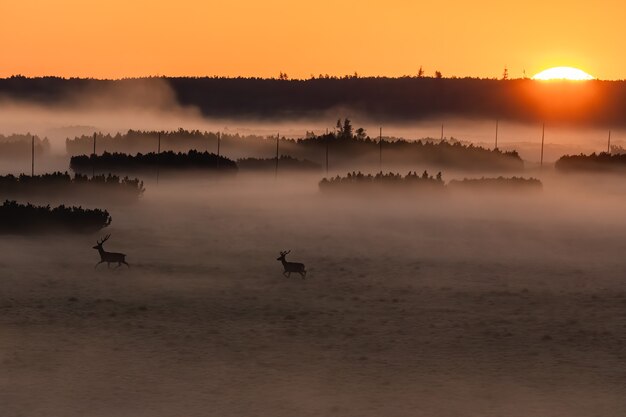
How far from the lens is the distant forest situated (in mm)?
154250

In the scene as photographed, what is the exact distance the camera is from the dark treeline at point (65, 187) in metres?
36.0

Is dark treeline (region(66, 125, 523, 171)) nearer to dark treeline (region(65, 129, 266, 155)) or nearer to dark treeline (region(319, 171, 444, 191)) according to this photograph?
dark treeline (region(65, 129, 266, 155))

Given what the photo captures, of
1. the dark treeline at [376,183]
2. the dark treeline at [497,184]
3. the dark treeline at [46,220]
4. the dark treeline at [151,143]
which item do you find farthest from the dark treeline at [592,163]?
the dark treeline at [46,220]

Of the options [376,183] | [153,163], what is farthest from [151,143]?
[376,183]

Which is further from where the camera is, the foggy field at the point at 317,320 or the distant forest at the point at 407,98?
the distant forest at the point at 407,98

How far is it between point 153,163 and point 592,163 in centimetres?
2131

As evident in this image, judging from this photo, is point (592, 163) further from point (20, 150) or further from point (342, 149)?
point (20, 150)

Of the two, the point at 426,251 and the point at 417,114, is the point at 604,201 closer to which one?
the point at 426,251

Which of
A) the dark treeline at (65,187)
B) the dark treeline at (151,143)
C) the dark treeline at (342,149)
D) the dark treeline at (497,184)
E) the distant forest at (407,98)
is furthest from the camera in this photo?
the distant forest at (407,98)

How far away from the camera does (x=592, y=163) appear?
5531 cm

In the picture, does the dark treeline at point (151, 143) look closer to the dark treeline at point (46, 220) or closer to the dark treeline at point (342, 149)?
the dark treeline at point (342, 149)

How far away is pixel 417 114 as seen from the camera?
512 feet

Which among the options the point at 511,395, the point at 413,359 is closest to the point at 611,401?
the point at 511,395

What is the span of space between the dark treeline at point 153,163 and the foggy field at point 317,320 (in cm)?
1638
